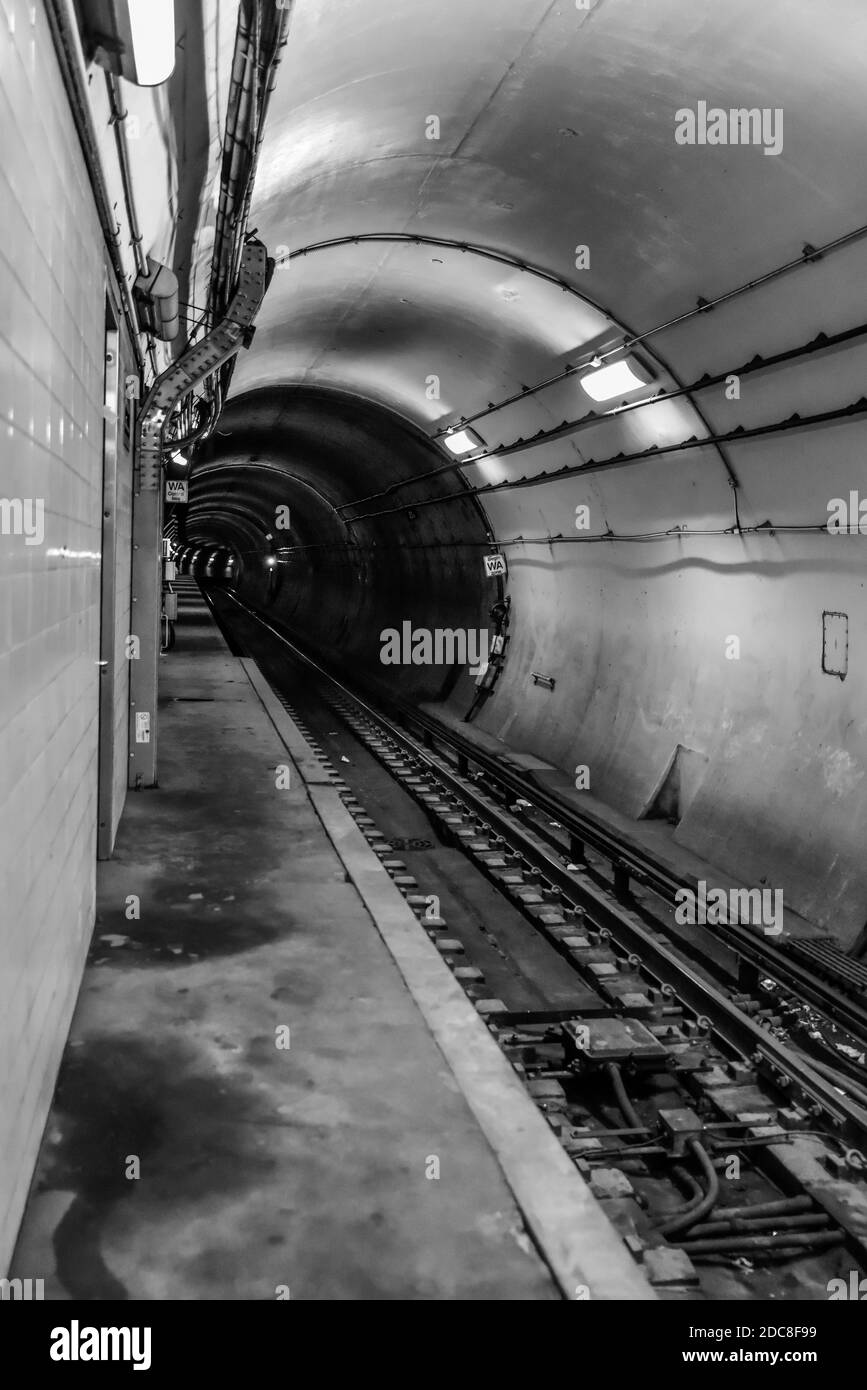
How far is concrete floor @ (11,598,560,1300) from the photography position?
2.88 m

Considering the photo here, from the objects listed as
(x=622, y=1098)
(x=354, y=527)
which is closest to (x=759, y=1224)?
(x=622, y=1098)

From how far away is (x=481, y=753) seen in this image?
14.3 m

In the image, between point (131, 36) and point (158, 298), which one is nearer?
point (131, 36)

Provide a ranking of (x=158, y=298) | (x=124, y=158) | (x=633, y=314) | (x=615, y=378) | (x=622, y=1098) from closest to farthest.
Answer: (x=124, y=158) → (x=622, y=1098) → (x=158, y=298) → (x=633, y=314) → (x=615, y=378)

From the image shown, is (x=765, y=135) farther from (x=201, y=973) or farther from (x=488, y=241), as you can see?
(x=201, y=973)

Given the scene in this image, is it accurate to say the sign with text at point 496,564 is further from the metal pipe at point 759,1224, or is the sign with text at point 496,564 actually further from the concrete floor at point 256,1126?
the metal pipe at point 759,1224

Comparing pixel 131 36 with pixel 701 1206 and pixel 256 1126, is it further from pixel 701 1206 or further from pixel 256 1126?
pixel 701 1206

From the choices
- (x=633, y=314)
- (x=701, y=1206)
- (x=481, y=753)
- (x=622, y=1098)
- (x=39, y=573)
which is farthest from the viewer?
(x=481, y=753)

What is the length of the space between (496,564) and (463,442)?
1939mm

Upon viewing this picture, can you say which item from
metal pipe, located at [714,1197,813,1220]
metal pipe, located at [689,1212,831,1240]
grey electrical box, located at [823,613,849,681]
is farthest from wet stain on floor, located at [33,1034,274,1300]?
grey electrical box, located at [823,613,849,681]

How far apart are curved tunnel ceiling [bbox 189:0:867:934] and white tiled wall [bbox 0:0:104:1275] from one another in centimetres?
240

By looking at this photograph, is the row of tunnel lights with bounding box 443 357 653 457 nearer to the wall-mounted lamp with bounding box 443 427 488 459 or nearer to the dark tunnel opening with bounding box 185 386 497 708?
the wall-mounted lamp with bounding box 443 427 488 459

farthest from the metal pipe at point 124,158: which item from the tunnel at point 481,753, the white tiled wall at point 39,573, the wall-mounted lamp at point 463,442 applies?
the wall-mounted lamp at point 463,442

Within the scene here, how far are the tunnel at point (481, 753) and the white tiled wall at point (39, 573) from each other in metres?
0.03
